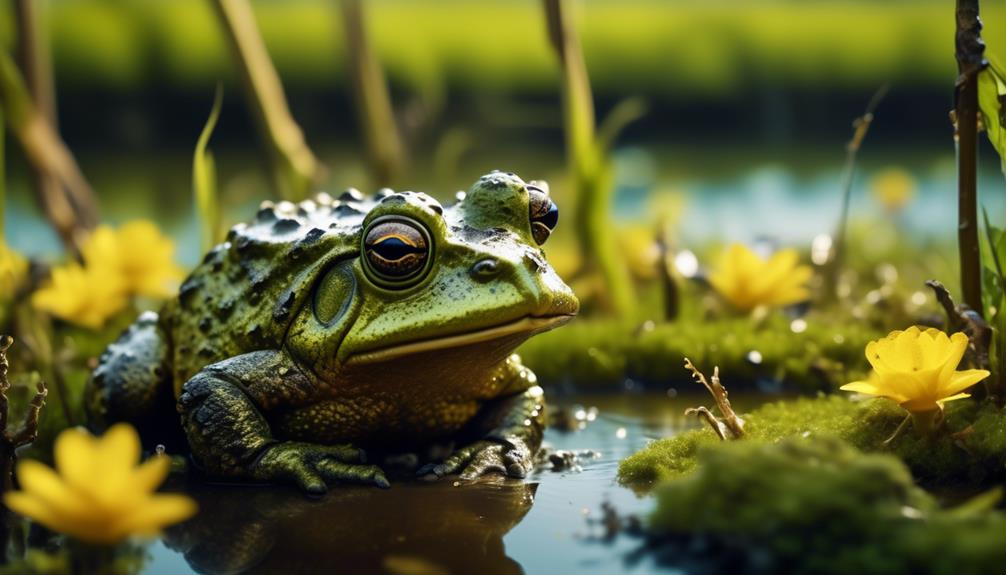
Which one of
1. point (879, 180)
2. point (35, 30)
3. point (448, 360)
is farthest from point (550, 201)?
point (879, 180)

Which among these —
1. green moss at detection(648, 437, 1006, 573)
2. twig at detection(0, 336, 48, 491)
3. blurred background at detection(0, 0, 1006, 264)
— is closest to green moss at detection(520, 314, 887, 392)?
green moss at detection(648, 437, 1006, 573)

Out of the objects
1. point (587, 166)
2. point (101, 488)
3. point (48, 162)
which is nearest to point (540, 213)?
point (101, 488)

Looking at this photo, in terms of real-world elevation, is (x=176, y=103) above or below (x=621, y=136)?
above

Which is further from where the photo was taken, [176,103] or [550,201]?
[176,103]

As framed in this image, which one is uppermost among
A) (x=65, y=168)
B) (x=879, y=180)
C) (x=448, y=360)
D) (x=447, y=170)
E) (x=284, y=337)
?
(x=65, y=168)

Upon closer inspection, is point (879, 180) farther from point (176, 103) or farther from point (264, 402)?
point (176, 103)

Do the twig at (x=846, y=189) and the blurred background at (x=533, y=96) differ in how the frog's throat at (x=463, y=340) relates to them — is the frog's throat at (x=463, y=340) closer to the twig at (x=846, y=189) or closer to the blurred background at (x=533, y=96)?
the twig at (x=846, y=189)

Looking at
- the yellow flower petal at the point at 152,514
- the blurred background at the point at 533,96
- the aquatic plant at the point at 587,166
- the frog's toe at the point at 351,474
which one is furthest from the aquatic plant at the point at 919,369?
the blurred background at the point at 533,96

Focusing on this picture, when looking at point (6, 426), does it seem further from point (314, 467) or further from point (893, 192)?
point (893, 192)
